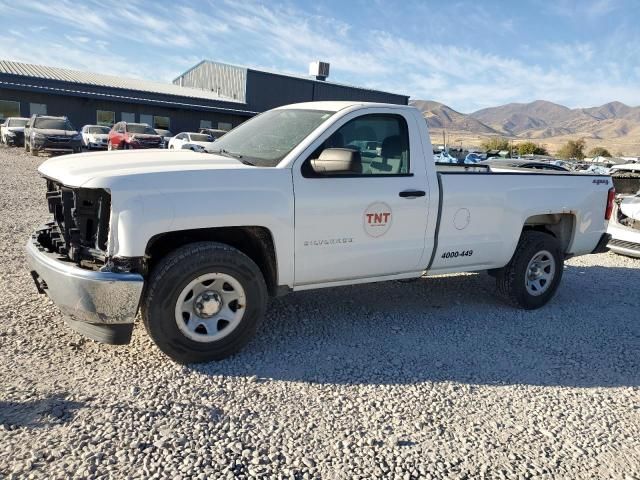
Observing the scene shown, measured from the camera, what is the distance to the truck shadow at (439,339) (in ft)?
12.7

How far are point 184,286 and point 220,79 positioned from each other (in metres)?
46.6

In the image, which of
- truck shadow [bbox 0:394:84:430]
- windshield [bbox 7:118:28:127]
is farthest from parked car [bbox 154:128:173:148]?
truck shadow [bbox 0:394:84:430]

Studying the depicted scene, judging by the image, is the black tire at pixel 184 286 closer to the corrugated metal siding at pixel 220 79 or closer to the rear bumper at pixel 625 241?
the rear bumper at pixel 625 241

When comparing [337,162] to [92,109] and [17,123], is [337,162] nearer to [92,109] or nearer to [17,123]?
[17,123]

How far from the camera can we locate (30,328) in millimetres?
4078

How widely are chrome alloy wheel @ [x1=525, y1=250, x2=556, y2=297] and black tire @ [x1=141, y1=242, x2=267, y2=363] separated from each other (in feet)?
10.3

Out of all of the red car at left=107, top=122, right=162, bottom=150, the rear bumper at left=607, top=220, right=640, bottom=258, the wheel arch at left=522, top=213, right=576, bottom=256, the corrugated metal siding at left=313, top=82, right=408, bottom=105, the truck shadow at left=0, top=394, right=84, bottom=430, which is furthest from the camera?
the corrugated metal siding at left=313, top=82, right=408, bottom=105

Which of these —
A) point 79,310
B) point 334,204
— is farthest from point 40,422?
point 334,204

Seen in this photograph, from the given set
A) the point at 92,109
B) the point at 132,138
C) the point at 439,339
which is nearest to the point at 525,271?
the point at 439,339

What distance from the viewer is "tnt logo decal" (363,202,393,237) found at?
13.7 feet

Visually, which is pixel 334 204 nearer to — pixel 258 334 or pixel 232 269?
pixel 232 269

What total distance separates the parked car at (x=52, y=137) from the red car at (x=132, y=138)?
65.4 inches

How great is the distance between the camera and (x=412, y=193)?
14.3 ft

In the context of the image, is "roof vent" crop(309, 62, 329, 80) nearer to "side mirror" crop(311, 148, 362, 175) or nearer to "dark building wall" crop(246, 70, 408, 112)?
"dark building wall" crop(246, 70, 408, 112)
